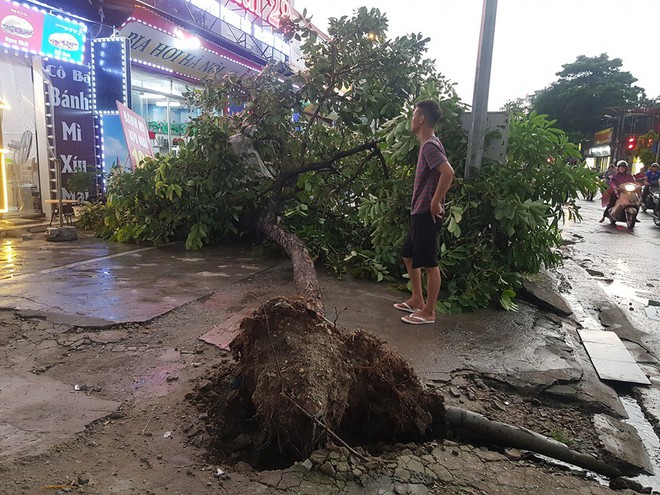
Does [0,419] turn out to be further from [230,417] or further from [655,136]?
[655,136]

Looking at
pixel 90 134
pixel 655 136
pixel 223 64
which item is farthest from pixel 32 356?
pixel 655 136

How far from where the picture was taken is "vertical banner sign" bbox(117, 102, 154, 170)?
9.43 m

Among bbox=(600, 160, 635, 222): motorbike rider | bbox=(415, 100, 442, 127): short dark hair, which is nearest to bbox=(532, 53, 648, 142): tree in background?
bbox=(600, 160, 635, 222): motorbike rider

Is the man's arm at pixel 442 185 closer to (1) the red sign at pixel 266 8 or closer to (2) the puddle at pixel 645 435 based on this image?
(2) the puddle at pixel 645 435

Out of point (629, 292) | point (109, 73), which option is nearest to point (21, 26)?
point (109, 73)

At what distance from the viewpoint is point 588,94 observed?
46250mm

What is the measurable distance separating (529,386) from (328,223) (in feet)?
14.1

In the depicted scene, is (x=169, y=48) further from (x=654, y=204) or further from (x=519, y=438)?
(x=654, y=204)

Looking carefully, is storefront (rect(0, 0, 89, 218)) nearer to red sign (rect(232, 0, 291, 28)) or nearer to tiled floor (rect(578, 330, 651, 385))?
red sign (rect(232, 0, 291, 28))

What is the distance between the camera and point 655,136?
98.8 feet

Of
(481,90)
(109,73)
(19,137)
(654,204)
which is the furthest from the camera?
(654,204)

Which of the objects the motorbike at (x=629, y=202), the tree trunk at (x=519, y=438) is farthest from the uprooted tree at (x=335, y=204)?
the motorbike at (x=629, y=202)

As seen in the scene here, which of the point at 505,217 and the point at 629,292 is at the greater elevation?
the point at 505,217

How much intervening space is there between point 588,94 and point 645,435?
51.4m
